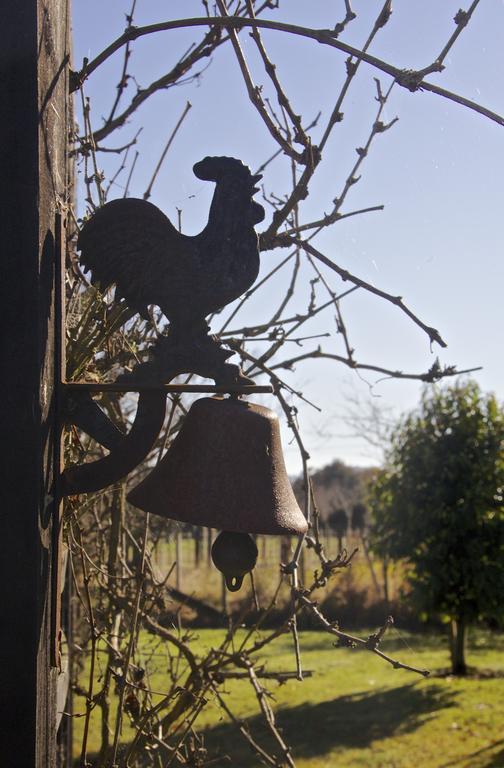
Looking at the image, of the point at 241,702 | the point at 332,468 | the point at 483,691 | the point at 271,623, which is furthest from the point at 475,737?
the point at 332,468

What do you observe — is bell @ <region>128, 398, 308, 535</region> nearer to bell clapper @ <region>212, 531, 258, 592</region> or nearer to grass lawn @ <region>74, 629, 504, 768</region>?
bell clapper @ <region>212, 531, 258, 592</region>

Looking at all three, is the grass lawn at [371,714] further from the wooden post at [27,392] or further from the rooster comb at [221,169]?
the rooster comb at [221,169]

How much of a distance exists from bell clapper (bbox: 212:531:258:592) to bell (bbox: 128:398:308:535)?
52 mm

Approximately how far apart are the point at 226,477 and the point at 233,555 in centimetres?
15

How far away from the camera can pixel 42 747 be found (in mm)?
1388

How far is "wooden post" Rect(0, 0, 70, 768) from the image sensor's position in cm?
136

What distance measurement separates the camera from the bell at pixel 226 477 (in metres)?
1.54

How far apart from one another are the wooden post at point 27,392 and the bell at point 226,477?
0.27 meters

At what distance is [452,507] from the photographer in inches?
387

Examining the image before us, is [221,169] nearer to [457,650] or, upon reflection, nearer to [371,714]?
[371,714]

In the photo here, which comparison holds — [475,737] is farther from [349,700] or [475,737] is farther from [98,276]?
[98,276]

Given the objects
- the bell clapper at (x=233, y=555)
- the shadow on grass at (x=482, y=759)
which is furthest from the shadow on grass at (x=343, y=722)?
the bell clapper at (x=233, y=555)

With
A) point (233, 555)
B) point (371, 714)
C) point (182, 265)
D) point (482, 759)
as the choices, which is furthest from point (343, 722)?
point (182, 265)

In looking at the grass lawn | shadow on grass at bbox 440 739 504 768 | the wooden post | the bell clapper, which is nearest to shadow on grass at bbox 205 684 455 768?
the grass lawn
